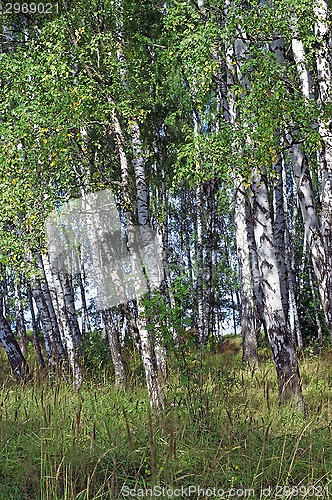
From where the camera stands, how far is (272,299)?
7738mm

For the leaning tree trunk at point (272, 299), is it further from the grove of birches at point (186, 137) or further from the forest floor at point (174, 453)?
the forest floor at point (174, 453)

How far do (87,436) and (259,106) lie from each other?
4.83 m

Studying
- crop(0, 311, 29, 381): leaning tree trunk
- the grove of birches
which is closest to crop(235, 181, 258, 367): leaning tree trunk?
the grove of birches

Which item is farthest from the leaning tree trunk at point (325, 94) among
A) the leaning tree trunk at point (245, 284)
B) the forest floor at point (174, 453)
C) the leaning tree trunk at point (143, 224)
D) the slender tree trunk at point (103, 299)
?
the leaning tree trunk at point (245, 284)

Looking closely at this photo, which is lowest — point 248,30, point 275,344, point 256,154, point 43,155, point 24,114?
point 275,344

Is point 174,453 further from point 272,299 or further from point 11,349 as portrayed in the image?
point 11,349

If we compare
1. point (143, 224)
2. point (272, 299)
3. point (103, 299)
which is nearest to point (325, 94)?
point (272, 299)

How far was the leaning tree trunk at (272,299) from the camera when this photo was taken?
24.9ft

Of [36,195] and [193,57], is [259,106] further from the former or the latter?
[36,195]

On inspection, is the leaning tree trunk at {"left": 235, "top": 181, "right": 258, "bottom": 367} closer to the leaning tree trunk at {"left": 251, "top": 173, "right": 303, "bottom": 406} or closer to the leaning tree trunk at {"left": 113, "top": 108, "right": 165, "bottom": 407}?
the leaning tree trunk at {"left": 113, "top": 108, "right": 165, "bottom": 407}

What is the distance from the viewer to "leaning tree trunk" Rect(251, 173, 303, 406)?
7.59 metres

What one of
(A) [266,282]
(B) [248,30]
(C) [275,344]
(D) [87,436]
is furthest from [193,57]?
(D) [87,436]

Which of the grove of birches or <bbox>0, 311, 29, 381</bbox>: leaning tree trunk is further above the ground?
the grove of birches

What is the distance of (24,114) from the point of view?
8.63 m
